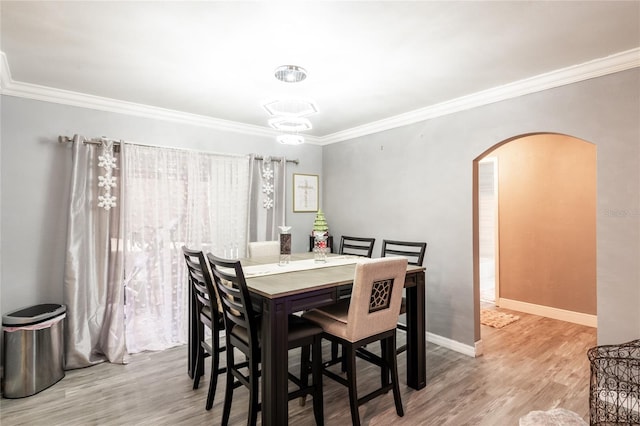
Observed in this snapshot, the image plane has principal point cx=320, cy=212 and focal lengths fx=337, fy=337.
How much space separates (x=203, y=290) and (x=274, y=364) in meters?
0.85

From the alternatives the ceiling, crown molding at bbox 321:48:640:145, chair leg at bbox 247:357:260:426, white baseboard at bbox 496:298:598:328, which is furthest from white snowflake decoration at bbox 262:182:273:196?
white baseboard at bbox 496:298:598:328

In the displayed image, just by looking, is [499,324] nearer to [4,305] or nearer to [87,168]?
[87,168]

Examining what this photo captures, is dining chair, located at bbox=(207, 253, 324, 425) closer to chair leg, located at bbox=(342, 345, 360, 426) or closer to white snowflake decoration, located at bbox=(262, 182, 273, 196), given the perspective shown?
chair leg, located at bbox=(342, 345, 360, 426)

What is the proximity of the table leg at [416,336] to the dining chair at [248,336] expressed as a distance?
2.78 ft

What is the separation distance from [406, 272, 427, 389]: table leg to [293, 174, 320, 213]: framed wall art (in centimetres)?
247

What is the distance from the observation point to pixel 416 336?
266 centimetres

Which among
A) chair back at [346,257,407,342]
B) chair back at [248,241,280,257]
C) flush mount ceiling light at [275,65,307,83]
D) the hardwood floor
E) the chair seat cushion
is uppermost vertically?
flush mount ceiling light at [275,65,307,83]

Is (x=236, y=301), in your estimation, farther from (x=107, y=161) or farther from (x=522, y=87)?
(x=522, y=87)

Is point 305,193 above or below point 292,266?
above

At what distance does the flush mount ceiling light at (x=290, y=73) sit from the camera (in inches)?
100.0

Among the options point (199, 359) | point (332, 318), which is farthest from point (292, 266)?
point (199, 359)

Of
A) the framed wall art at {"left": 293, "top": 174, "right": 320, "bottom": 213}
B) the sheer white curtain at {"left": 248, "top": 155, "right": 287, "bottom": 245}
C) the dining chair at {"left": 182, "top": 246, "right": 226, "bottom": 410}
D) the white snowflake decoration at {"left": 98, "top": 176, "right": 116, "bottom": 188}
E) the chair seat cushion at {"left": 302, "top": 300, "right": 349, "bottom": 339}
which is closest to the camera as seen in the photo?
the chair seat cushion at {"left": 302, "top": 300, "right": 349, "bottom": 339}

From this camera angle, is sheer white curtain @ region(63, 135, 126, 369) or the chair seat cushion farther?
sheer white curtain @ region(63, 135, 126, 369)

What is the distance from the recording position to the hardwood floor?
229cm
